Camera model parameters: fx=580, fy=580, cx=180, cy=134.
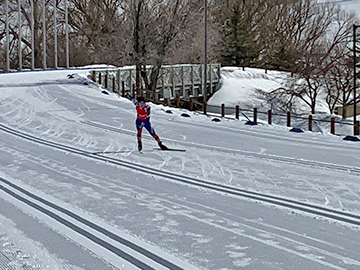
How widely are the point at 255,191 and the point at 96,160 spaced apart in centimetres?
473

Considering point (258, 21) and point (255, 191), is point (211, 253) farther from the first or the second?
point (258, 21)

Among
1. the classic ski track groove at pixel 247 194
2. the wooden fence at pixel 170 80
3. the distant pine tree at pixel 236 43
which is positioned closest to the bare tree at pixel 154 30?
the wooden fence at pixel 170 80

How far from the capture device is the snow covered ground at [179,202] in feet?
21.4

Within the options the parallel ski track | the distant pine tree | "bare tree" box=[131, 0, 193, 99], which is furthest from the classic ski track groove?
the distant pine tree

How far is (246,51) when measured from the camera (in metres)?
77.6

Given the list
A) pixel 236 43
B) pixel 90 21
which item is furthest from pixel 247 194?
pixel 236 43

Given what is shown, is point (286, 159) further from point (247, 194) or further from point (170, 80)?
point (170, 80)

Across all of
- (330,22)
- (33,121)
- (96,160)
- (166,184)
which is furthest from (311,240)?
(330,22)

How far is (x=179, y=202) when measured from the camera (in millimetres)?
9117

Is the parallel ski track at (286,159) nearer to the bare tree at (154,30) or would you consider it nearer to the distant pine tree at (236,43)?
the bare tree at (154,30)

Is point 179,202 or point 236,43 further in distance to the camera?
point 236,43

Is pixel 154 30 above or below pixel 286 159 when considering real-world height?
above

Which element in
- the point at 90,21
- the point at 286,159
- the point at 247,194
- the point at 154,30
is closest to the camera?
the point at 247,194

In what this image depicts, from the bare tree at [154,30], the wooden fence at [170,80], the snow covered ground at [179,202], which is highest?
the bare tree at [154,30]
